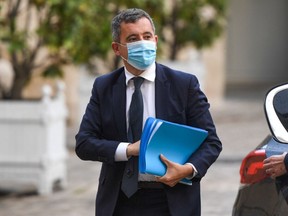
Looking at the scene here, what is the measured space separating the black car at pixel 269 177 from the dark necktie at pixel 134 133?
0.60 metres

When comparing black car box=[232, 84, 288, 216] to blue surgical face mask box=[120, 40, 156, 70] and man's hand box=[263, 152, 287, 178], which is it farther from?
blue surgical face mask box=[120, 40, 156, 70]

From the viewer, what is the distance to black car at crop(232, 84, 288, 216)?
16.4 ft

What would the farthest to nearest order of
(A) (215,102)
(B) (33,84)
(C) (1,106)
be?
(A) (215,102), (B) (33,84), (C) (1,106)

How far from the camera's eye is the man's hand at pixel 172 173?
4.91 metres

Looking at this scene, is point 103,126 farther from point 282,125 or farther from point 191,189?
point 282,125

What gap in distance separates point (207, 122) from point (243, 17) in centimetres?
2618

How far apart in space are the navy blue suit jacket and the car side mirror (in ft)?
0.98

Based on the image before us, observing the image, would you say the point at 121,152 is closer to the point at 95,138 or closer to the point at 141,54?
the point at 95,138

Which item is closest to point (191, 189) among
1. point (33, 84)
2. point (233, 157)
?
point (233, 157)

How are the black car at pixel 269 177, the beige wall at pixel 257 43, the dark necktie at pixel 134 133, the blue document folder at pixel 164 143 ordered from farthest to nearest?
the beige wall at pixel 257 43
the dark necktie at pixel 134 133
the black car at pixel 269 177
the blue document folder at pixel 164 143

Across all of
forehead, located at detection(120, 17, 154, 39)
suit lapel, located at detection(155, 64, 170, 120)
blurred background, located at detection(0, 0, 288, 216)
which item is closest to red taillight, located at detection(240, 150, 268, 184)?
suit lapel, located at detection(155, 64, 170, 120)

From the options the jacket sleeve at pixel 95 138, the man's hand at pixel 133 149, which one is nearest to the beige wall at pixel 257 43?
the jacket sleeve at pixel 95 138

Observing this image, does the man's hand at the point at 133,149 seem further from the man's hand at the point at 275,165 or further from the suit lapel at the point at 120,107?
the man's hand at the point at 275,165

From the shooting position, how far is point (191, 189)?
515cm
